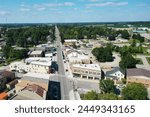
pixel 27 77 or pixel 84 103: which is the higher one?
pixel 84 103

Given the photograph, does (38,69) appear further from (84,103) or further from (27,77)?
(84,103)

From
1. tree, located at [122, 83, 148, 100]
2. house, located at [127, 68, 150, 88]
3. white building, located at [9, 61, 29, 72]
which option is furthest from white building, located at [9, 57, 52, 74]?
tree, located at [122, 83, 148, 100]

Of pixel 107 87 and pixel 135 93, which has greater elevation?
pixel 135 93

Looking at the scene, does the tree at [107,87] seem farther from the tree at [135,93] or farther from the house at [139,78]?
the house at [139,78]

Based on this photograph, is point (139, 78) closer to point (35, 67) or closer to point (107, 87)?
point (107, 87)

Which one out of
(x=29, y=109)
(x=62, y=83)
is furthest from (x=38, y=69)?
(x=29, y=109)

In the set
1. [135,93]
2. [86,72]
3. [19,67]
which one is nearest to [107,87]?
[135,93]

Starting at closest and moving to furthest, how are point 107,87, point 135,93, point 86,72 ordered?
point 135,93
point 107,87
point 86,72


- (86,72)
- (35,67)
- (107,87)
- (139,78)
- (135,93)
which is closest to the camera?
(135,93)
